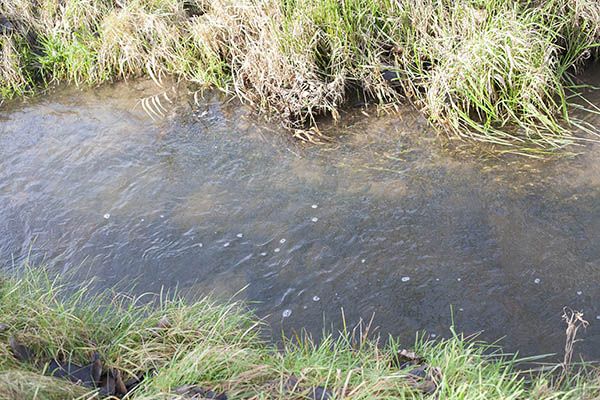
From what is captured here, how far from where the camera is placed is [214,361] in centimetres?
253

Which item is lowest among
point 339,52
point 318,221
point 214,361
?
point 318,221

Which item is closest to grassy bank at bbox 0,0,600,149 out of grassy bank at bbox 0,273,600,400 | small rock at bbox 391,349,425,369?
grassy bank at bbox 0,273,600,400

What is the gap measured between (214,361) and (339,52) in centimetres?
301

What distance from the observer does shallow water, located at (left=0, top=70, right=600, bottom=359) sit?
11.1ft

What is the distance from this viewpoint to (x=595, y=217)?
149 inches

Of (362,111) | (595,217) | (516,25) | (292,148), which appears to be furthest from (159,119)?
(595,217)

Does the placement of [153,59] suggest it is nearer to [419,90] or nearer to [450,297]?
[419,90]

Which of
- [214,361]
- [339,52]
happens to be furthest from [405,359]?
[339,52]

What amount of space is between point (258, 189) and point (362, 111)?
3.81ft

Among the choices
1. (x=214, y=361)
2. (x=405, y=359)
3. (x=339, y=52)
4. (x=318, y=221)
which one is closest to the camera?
(x=214, y=361)

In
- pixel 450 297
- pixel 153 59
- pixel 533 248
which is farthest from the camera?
pixel 153 59

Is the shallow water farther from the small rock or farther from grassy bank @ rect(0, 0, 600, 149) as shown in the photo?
the small rock

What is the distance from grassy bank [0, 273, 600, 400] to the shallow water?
1.04 ft

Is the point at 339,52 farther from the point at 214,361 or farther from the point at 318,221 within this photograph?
the point at 214,361
